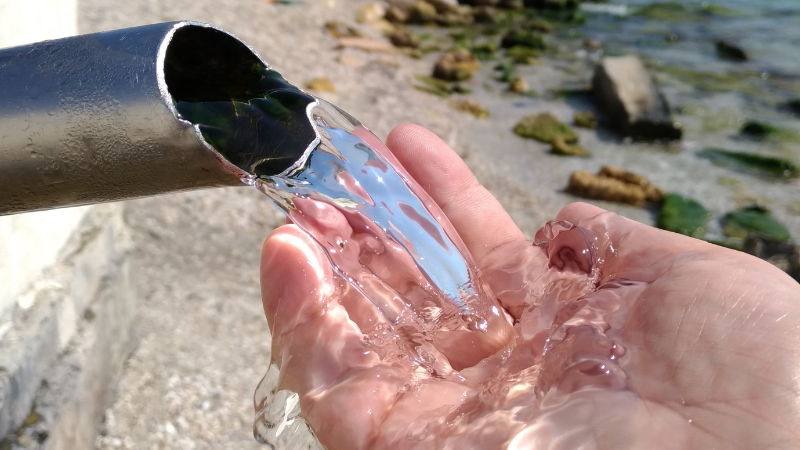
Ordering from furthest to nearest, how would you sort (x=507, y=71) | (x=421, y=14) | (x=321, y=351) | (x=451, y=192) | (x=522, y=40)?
(x=421, y=14) < (x=522, y=40) < (x=507, y=71) < (x=451, y=192) < (x=321, y=351)

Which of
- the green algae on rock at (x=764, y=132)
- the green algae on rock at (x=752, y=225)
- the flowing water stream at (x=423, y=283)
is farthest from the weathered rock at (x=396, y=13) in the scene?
the flowing water stream at (x=423, y=283)

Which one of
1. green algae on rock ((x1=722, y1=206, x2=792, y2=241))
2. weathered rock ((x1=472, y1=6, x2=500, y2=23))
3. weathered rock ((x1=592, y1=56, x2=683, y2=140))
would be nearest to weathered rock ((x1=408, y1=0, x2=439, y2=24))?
weathered rock ((x1=472, y1=6, x2=500, y2=23))

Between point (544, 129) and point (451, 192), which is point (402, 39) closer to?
point (544, 129)

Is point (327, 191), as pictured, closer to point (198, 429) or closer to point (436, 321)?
point (436, 321)

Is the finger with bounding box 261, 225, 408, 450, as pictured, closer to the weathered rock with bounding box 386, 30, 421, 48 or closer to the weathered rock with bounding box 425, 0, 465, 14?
the weathered rock with bounding box 386, 30, 421, 48

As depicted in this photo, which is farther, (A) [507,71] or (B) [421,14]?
(B) [421,14]

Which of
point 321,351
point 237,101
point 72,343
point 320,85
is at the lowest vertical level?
point 320,85

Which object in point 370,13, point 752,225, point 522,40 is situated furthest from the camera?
point 522,40

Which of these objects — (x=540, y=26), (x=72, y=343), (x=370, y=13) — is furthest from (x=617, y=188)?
(x=540, y=26)
